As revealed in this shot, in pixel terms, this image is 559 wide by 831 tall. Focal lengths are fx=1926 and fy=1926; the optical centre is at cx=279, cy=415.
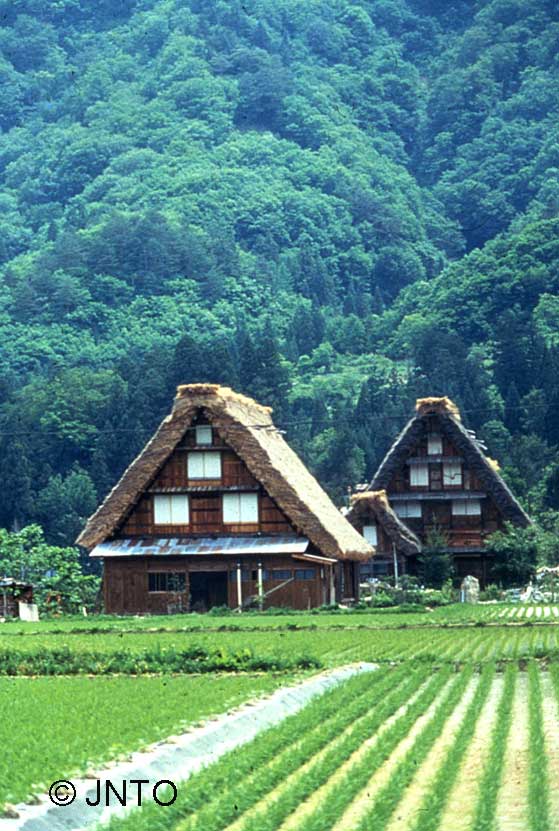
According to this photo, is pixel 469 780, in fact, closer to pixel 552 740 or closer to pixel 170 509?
pixel 552 740

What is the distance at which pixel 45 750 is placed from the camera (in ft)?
52.0

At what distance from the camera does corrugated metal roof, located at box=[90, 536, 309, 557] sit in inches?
2093

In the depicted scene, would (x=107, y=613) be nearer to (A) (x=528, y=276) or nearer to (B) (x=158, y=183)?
(A) (x=528, y=276)

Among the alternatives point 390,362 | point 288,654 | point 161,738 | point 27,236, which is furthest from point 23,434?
point 27,236

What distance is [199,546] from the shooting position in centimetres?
5419

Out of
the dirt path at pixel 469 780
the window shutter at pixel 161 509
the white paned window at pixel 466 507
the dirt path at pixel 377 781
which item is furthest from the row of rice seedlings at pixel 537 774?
the white paned window at pixel 466 507

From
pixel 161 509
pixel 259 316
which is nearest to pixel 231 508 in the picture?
pixel 161 509

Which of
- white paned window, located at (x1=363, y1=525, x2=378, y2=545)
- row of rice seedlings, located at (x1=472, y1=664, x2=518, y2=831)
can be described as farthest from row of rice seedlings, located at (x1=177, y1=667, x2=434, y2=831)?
white paned window, located at (x1=363, y1=525, x2=378, y2=545)

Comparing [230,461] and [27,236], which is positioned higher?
[27,236]

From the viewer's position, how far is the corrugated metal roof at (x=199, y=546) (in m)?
53.2

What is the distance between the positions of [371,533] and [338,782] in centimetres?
5077

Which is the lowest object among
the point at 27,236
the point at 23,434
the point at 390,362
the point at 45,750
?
the point at 45,750

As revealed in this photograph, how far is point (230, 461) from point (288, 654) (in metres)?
26.5

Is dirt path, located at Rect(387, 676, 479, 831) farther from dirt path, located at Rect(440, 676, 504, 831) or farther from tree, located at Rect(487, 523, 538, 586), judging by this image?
tree, located at Rect(487, 523, 538, 586)
